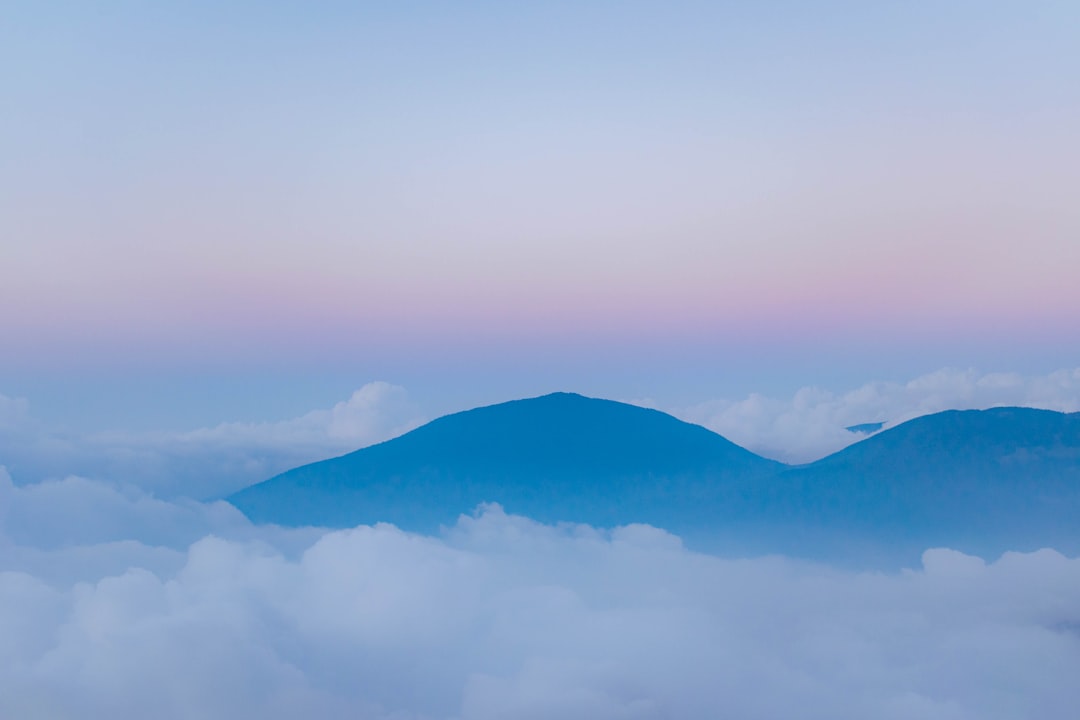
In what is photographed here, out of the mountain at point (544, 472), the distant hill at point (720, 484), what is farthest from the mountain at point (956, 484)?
the mountain at point (544, 472)

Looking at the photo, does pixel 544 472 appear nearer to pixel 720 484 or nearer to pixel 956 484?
pixel 720 484

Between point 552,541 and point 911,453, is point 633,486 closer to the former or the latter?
point 552,541

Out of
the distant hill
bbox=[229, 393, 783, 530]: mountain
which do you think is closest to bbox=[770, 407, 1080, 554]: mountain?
the distant hill

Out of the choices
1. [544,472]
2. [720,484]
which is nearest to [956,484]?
[720,484]

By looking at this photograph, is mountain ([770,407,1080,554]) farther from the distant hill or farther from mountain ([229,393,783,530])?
mountain ([229,393,783,530])

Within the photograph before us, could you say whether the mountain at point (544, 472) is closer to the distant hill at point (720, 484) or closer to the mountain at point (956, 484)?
the distant hill at point (720, 484)

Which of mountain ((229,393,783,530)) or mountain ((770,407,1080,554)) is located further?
mountain ((229,393,783,530))

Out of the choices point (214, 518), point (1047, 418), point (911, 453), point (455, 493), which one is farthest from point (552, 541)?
point (1047, 418)
